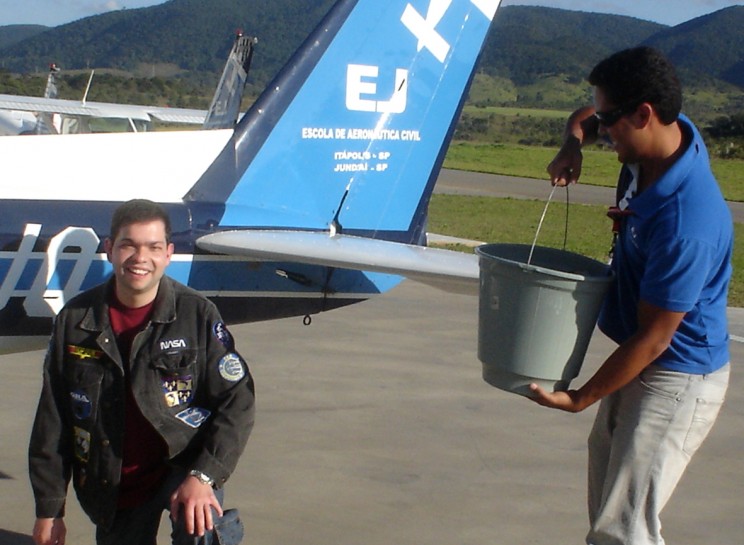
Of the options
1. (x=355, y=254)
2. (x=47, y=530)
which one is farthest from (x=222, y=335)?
(x=355, y=254)

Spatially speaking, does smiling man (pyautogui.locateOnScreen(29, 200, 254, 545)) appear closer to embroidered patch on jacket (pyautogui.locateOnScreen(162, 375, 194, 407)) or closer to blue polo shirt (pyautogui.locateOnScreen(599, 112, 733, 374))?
embroidered patch on jacket (pyautogui.locateOnScreen(162, 375, 194, 407))

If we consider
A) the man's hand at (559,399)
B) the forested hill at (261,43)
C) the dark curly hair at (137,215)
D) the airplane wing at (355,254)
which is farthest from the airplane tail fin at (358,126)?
the forested hill at (261,43)

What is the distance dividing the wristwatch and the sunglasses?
51.3 inches

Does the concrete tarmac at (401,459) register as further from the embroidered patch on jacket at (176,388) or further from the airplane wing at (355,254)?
the embroidered patch on jacket at (176,388)

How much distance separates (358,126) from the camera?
5.02m

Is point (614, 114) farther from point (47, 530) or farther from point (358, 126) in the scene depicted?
point (358, 126)

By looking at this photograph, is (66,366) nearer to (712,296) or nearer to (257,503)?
(712,296)

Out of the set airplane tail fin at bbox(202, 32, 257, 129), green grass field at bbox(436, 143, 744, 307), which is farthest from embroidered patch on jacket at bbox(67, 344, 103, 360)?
green grass field at bbox(436, 143, 744, 307)

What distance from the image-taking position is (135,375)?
8.14 ft

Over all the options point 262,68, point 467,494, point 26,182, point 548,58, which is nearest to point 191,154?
point 26,182

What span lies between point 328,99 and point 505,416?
2034mm

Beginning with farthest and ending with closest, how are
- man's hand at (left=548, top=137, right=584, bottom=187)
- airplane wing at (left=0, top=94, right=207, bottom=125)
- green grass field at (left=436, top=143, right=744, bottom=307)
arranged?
airplane wing at (left=0, top=94, right=207, bottom=125), green grass field at (left=436, top=143, right=744, bottom=307), man's hand at (left=548, top=137, right=584, bottom=187)

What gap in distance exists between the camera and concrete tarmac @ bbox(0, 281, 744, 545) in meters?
4.08

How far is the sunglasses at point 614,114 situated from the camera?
2387 mm
